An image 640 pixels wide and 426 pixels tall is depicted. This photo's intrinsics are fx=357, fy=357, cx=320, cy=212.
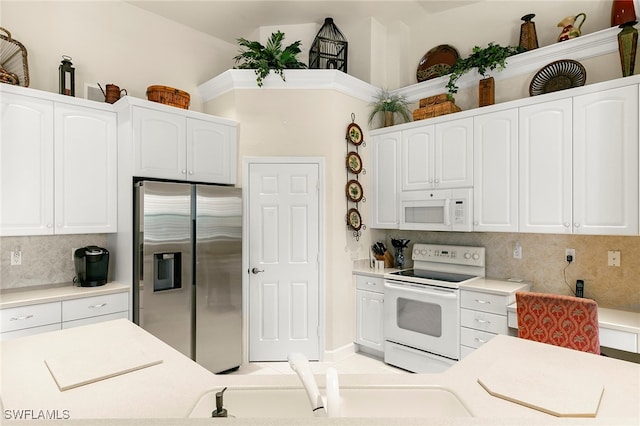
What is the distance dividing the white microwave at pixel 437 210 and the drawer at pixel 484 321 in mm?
743

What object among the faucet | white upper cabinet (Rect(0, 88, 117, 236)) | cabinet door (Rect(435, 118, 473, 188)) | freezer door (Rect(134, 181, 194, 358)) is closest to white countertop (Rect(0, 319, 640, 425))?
the faucet

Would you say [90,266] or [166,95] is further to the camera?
[166,95]

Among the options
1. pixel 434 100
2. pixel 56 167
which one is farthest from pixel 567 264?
pixel 56 167

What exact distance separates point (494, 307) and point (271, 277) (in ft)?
6.61

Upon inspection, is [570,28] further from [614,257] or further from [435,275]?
[435,275]

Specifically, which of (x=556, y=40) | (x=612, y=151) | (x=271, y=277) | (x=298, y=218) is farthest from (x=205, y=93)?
(x=612, y=151)

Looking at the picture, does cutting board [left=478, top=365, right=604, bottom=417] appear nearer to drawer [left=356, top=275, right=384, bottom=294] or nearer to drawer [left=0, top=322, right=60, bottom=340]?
drawer [left=356, top=275, right=384, bottom=294]

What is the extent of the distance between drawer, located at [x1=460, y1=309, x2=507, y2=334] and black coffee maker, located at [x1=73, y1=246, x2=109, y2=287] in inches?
118

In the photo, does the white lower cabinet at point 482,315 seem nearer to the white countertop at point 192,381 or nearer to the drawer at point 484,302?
the drawer at point 484,302

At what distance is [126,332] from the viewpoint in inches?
66.7

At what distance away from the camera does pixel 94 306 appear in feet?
8.94

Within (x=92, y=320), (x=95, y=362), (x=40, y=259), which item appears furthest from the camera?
(x=40, y=259)

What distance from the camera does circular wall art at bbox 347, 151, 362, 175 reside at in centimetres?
377

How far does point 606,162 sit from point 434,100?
158cm
